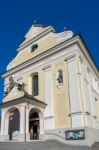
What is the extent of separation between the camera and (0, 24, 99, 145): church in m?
16.1

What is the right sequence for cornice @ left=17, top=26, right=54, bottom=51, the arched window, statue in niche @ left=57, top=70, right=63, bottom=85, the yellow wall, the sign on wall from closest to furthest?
the sign on wall < the yellow wall < statue in niche @ left=57, top=70, right=63, bottom=85 < the arched window < cornice @ left=17, top=26, right=54, bottom=51

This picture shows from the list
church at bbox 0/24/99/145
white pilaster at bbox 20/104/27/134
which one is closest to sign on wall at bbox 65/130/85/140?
church at bbox 0/24/99/145

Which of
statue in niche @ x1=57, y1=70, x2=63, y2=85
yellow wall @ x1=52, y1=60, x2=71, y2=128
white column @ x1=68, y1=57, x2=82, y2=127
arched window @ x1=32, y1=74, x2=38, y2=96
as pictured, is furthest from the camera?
arched window @ x1=32, y1=74, x2=38, y2=96

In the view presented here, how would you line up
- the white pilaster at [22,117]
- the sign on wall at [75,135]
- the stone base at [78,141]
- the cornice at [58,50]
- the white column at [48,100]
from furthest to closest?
the cornice at [58,50] < the white column at [48,100] < the white pilaster at [22,117] < the sign on wall at [75,135] < the stone base at [78,141]

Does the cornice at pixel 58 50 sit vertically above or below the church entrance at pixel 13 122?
above

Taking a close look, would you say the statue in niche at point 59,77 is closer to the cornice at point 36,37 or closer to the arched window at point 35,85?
the arched window at point 35,85

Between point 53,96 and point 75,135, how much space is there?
4.45 metres

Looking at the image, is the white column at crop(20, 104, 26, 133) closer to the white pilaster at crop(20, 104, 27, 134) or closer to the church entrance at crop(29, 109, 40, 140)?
the white pilaster at crop(20, 104, 27, 134)

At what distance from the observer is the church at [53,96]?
16.1 metres

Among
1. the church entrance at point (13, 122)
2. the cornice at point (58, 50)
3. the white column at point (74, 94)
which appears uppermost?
the cornice at point (58, 50)

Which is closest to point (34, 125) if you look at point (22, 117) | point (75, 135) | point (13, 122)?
point (13, 122)

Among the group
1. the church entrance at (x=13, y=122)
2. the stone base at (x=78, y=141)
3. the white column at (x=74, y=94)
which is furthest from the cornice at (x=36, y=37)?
the stone base at (x=78, y=141)

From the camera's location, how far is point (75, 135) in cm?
1549

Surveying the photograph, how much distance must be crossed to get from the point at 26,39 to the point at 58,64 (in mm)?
7796
